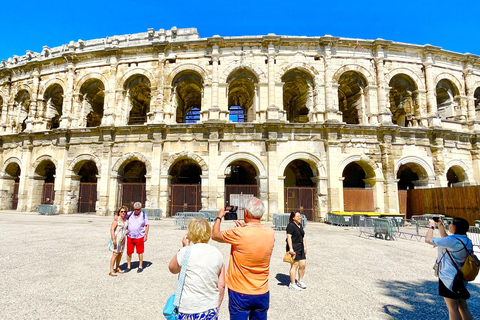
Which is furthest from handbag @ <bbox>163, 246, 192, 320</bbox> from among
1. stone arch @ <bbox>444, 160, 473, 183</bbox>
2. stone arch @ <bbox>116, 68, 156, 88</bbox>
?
stone arch @ <bbox>444, 160, 473, 183</bbox>

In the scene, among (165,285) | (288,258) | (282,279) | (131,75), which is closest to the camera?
(288,258)

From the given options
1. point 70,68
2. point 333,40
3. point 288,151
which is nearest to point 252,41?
point 333,40

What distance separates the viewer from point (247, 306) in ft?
7.17

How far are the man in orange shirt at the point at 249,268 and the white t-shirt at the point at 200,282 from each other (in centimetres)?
27

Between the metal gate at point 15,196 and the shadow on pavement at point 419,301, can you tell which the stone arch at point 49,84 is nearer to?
the metal gate at point 15,196

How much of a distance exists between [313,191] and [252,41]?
10349mm

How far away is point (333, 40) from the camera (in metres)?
15.4

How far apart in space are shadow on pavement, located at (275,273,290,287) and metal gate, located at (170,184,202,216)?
10.6 meters

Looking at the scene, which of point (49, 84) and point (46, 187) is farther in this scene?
point (49, 84)

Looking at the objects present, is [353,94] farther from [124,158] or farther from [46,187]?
[46,187]

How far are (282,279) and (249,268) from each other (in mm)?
3025

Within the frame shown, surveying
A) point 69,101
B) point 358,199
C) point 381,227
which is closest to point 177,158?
point 69,101

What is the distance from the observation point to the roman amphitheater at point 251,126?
14586mm

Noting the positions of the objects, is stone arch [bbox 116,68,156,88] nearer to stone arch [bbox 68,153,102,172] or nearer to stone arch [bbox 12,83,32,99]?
stone arch [bbox 68,153,102,172]
